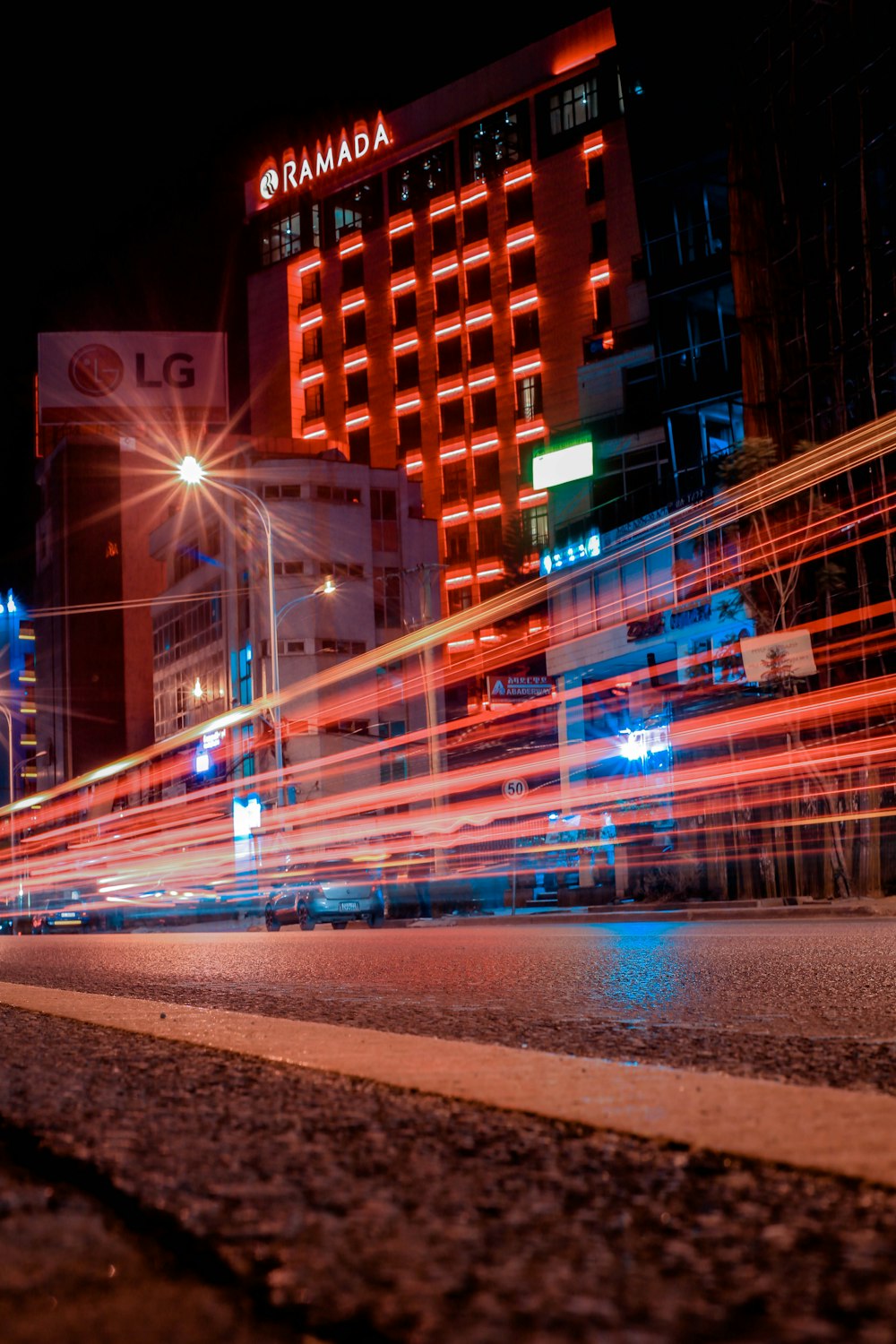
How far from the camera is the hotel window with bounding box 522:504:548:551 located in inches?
3243

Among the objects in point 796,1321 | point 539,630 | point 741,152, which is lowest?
point 796,1321

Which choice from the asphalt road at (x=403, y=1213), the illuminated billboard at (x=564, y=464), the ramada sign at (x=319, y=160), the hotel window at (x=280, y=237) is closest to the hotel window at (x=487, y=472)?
the ramada sign at (x=319, y=160)

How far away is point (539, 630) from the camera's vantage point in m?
64.1

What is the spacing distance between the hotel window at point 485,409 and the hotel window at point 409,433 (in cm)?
443

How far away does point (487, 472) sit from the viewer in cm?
8956

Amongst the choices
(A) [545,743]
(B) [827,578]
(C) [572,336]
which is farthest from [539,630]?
(B) [827,578]

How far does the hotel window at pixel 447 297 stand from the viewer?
308 ft

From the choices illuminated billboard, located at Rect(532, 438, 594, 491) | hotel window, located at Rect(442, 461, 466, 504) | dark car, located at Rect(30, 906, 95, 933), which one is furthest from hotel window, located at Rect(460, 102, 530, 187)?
dark car, located at Rect(30, 906, 95, 933)

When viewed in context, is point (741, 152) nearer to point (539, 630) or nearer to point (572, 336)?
point (539, 630)

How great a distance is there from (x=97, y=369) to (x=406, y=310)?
3185 centimetres

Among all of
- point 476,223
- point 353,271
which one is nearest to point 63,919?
point 476,223

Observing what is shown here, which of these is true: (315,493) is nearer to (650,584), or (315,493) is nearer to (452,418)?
(452,418)

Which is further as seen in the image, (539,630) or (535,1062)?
(539,630)

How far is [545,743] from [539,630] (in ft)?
40.1
